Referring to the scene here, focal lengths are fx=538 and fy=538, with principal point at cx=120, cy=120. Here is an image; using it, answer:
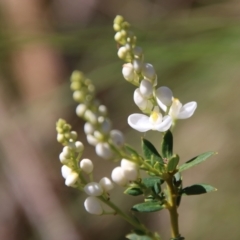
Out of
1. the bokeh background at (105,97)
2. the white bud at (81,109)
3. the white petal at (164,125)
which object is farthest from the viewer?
the bokeh background at (105,97)

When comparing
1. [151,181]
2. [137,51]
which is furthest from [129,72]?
[151,181]

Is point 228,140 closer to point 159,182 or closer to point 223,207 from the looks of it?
point 223,207

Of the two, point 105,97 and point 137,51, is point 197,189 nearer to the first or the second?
point 137,51

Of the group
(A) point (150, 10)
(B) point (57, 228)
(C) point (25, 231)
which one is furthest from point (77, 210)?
(A) point (150, 10)

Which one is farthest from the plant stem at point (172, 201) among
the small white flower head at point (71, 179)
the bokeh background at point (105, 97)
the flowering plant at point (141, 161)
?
the bokeh background at point (105, 97)

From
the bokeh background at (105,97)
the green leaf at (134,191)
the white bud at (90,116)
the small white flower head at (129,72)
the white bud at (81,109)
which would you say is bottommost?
the green leaf at (134,191)

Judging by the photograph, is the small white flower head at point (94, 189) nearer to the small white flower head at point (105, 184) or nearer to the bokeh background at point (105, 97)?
the small white flower head at point (105, 184)

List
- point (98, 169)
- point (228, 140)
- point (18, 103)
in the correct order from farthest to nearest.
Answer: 1. point (18, 103)
2. point (98, 169)
3. point (228, 140)

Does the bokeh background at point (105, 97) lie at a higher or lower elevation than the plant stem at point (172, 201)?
higher
